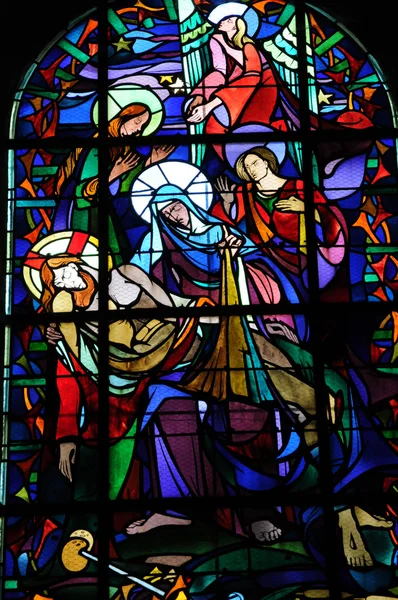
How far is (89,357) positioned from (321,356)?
1.44 m

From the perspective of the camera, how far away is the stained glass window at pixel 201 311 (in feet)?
31.9

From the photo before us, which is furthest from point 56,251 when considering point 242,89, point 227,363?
point 242,89

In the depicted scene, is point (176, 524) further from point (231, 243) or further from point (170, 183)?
point (170, 183)

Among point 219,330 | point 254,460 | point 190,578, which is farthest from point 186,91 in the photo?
point 190,578

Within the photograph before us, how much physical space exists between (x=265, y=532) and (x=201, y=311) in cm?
147

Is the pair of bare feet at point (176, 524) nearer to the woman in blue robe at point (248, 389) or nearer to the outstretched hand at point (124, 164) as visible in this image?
the woman in blue robe at point (248, 389)

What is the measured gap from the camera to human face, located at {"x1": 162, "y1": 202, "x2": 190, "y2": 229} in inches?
416

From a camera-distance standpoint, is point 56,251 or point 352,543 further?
point 56,251

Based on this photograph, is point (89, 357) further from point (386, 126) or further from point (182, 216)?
point (386, 126)

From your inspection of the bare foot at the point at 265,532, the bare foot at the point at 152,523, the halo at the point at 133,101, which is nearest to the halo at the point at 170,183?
the halo at the point at 133,101

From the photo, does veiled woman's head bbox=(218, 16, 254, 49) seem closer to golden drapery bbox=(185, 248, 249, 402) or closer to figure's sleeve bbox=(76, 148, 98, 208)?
figure's sleeve bbox=(76, 148, 98, 208)

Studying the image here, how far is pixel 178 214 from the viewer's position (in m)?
10.6

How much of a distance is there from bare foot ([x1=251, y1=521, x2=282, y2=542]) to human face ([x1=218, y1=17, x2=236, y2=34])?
3.49 meters

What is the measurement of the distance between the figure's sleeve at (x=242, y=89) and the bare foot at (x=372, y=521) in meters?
2.79
